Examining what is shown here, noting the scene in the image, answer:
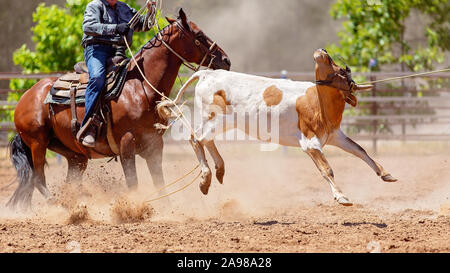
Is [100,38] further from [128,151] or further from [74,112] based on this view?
[128,151]

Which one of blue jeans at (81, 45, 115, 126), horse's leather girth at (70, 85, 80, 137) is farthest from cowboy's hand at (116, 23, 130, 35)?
horse's leather girth at (70, 85, 80, 137)

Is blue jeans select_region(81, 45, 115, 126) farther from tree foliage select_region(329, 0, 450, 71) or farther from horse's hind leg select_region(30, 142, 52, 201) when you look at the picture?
tree foliage select_region(329, 0, 450, 71)

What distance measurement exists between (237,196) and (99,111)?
8.12 ft

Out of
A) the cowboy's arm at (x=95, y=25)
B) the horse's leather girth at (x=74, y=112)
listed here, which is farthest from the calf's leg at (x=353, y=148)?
the horse's leather girth at (x=74, y=112)

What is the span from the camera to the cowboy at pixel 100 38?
249 inches

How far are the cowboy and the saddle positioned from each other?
52 millimetres

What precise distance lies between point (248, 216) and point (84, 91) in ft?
6.79

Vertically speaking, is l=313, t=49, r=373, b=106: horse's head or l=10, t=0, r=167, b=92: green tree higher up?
l=10, t=0, r=167, b=92: green tree

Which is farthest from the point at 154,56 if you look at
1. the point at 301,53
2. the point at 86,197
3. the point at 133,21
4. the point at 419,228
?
the point at 301,53

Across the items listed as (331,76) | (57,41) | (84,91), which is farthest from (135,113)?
(57,41)

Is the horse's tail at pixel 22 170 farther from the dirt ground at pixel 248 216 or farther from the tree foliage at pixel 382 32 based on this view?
the tree foliage at pixel 382 32

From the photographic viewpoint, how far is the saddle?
251 inches

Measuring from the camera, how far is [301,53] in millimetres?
24125
